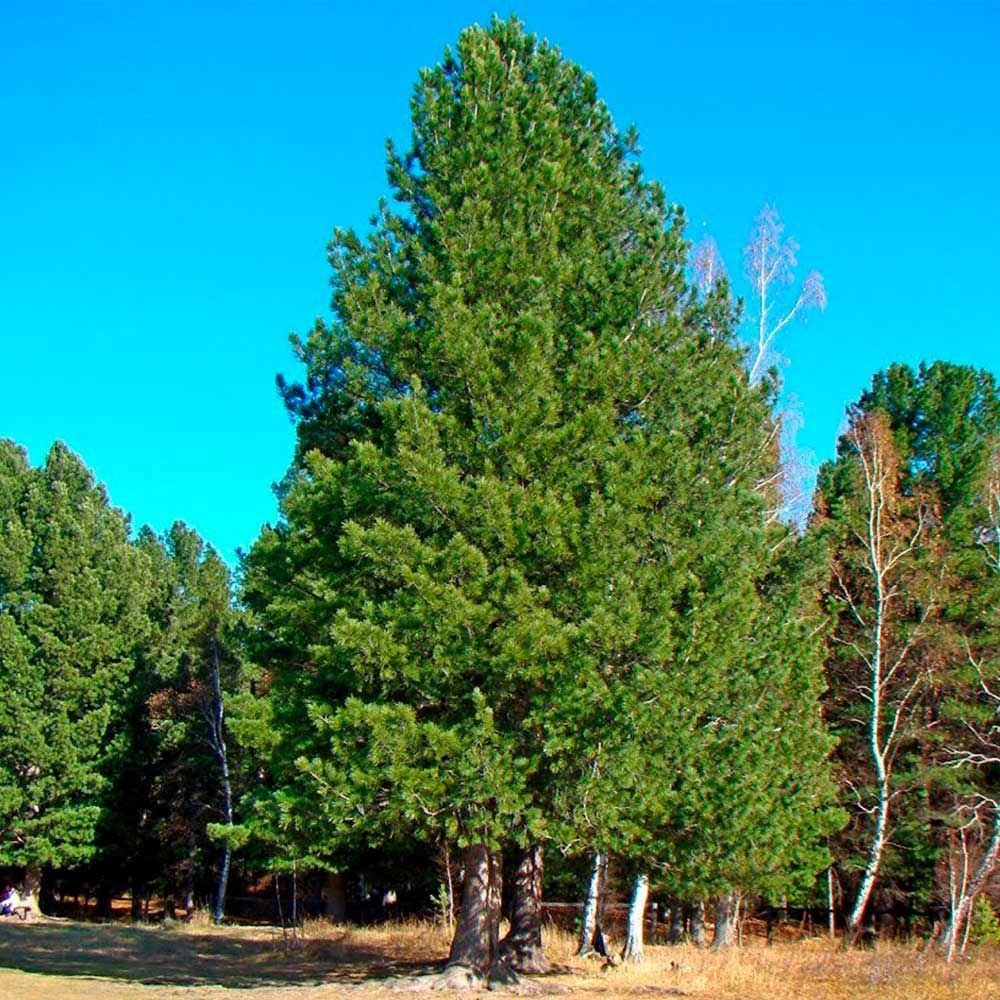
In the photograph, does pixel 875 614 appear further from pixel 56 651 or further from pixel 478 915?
pixel 56 651

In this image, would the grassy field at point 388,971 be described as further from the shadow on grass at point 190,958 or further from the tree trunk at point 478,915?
the tree trunk at point 478,915

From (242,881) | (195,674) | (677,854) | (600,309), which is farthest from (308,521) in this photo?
(242,881)

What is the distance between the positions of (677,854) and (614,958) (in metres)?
6.67

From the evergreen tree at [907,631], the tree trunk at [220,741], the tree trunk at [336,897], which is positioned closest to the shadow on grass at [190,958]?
the tree trunk at [336,897]

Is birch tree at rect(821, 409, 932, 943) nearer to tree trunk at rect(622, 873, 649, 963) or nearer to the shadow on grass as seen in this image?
tree trunk at rect(622, 873, 649, 963)

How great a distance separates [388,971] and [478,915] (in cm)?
357

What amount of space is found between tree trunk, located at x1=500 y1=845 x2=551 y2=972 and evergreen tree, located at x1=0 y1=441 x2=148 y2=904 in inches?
811

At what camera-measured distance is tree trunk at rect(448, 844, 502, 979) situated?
1320 centimetres

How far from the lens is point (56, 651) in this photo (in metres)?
32.4

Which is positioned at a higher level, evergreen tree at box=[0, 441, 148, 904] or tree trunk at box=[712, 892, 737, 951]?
evergreen tree at box=[0, 441, 148, 904]

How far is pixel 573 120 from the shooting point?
50.9 feet

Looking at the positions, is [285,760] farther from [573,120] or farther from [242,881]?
[242,881]

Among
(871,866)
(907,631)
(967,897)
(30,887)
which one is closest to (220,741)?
(30,887)

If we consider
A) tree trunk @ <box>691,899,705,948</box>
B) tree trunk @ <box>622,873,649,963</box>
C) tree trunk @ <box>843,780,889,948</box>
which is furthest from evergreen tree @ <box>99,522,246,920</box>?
tree trunk @ <box>843,780,889,948</box>
